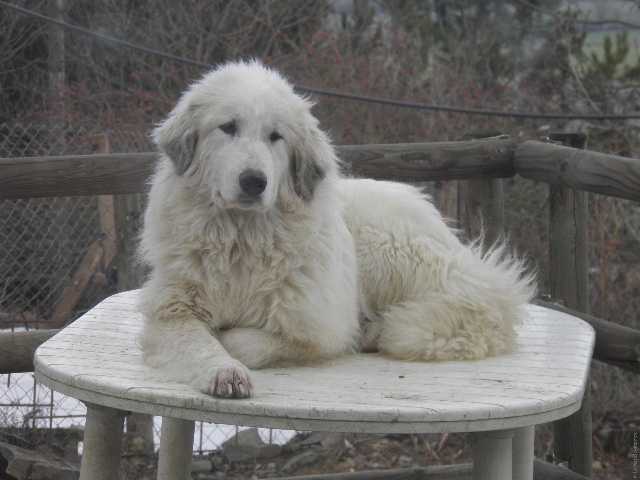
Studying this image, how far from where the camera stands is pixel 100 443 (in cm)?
228

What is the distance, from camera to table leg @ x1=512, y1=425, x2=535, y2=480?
2555 mm

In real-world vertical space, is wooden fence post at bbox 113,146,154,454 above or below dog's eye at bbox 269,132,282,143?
below

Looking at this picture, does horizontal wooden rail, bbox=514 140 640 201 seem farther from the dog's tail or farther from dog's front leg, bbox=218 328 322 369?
dog's front leg, bbox=218 328 322 369

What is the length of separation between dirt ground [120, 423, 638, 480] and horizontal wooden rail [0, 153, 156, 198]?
1.75 meters

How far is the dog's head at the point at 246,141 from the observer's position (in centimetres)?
234

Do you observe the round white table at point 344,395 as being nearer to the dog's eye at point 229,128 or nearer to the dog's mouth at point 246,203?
the dog's mouth at point 246,203

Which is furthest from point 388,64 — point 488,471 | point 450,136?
point 488,471

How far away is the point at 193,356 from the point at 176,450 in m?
0.71

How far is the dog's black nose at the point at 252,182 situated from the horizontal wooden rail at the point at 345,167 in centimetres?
144

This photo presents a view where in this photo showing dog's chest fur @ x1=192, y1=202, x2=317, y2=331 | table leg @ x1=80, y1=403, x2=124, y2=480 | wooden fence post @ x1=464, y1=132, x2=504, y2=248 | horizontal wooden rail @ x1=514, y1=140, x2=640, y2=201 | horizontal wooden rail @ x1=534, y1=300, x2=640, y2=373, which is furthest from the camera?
wooden fence post @ x1=464, y1=132, x2=504, y2=248

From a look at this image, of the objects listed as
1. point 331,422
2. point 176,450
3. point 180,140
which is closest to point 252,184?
point 180,140

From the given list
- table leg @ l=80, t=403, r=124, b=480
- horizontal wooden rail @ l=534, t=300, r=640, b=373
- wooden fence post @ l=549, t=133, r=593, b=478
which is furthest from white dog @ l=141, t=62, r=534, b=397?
wooden fence post @ l=549, t=133, r=593, b=478

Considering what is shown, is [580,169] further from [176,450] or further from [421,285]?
[176,450]

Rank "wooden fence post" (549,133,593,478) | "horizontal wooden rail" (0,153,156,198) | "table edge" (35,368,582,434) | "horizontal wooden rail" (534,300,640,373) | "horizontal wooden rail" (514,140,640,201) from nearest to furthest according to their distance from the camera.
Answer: "table edge" (35,368,582,434)
"horizontal wooden rail" (514,140,640,201)
"horizontal wooden rail" (534,300,640,373)
"horizontal wooden rail" (0,153,156,198)
"wooden fence post" (549,133,593,478)
